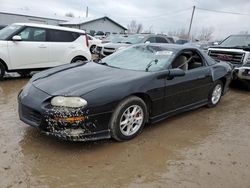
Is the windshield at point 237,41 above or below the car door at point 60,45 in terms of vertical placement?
above

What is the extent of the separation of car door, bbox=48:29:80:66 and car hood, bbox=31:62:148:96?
389cm

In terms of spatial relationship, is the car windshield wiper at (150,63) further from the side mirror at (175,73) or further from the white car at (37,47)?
the white car at (37,47)

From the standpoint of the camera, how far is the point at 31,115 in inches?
139

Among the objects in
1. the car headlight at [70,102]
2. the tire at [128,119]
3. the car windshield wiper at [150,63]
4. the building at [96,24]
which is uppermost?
the building at [96,24]

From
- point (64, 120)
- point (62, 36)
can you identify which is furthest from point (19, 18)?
point (64, 120)

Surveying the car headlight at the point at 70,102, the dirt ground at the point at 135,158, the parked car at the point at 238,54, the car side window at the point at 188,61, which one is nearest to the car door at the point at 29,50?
the dirt ground at the point at 135,158

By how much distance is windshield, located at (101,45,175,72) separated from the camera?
445cm

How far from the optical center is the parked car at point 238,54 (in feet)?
25.0

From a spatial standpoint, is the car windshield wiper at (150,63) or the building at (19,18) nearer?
the car windshield wiper at (150,63)

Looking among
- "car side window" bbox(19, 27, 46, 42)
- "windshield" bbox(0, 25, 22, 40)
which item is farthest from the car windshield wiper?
"windshield" bbox(0, 25, 22, 40)

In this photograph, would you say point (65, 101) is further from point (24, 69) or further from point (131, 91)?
point (24, 69)

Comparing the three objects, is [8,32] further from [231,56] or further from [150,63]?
[231,56]

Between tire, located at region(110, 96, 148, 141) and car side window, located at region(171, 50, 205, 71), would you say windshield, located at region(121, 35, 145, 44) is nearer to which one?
car side window, located at region(171, 50, 205, 71)

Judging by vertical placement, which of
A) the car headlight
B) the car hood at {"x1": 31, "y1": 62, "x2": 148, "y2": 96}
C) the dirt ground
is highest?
the car hood at {"x1": 31, "y1": 62, "x2": 148, "y2": 96}
